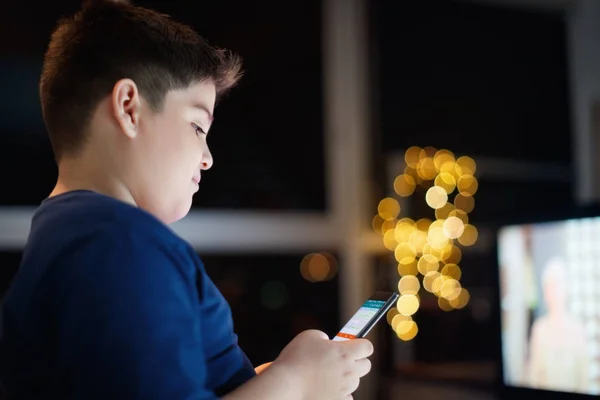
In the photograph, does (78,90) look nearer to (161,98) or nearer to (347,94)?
(161,98)

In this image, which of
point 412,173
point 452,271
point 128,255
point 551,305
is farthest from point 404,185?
point 128,255

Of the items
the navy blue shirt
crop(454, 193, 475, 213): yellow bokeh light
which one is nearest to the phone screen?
the navy blue shirt

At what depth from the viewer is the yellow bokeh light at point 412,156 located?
2.90m

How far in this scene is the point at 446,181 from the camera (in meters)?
2.89

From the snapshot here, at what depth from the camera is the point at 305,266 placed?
2.77m

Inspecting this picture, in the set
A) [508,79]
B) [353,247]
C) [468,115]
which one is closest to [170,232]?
[353,247]

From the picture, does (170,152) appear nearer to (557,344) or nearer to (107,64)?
(107,64)

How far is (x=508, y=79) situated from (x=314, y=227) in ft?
3.74

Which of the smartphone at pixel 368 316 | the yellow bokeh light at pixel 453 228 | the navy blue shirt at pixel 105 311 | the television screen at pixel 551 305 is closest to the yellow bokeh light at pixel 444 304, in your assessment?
the yellow bokeh light at pixel 453 228

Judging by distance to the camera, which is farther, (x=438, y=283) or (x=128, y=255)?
(x=438, y=283)

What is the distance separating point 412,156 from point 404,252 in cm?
39

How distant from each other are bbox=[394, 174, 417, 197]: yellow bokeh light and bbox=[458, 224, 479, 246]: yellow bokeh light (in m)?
0.27

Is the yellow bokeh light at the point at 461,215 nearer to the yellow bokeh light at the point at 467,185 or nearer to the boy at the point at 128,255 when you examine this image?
the yellow bokeh light at the point at 467,185

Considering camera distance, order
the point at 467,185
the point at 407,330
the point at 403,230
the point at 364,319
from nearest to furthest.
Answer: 1. the point at 364,319
2. the point at 407,330
3. the point at 403,230
4. the point at 467,185
